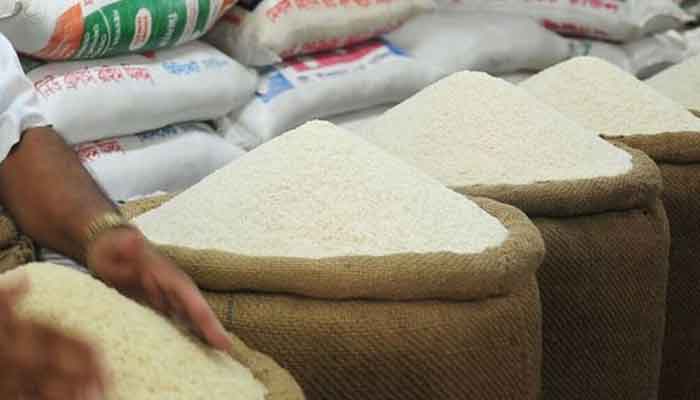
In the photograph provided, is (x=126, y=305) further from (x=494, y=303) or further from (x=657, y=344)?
(x=657, y=344)

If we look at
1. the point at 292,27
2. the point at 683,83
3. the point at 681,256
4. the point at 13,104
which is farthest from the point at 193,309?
the point at 683,83

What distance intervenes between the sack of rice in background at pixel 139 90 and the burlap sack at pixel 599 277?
1.82 feet

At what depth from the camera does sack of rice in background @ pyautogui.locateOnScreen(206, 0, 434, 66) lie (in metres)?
1.80

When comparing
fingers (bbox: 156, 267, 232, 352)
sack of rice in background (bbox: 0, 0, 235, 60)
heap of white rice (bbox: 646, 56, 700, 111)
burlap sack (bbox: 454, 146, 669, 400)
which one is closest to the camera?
fingers (bbox: 156, 267, 232, 352)

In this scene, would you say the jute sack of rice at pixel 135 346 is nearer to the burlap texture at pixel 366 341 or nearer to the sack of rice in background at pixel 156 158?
the burlap texture at pixel 366 341

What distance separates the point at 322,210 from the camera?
1082mm

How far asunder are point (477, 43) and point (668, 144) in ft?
2.43

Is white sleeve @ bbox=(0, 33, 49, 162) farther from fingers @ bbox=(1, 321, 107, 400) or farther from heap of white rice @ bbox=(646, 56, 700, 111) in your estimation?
heap of white rice @ bbox=(646, 56, 700, 111)

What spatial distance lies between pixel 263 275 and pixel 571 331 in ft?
1.51

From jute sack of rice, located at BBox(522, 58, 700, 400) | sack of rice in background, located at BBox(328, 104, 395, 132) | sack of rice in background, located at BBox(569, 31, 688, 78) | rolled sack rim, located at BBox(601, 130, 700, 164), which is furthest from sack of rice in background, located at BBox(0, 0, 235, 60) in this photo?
sack of rice in background, located at BBox(569, 31, 688, 78)

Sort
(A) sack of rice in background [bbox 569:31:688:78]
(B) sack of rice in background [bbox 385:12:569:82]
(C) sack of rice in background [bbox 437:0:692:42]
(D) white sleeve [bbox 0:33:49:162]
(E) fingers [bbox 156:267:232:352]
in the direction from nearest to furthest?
(E) fingers [bbox 156:267:232:352] → (D) white sleeve [bbox 0:33:49:162] → (B) sack of rice in background [bbox 385:12:569:82] → (C) sack of rice in background [bbox 437:0:692:42] → (A) sack of rice in background [bbox 569:31:688:78]

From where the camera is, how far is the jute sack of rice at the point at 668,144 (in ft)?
4.90

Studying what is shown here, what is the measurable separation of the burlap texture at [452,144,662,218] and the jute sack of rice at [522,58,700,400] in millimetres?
173

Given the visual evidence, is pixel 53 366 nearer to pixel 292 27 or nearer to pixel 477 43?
pixel 292 27
